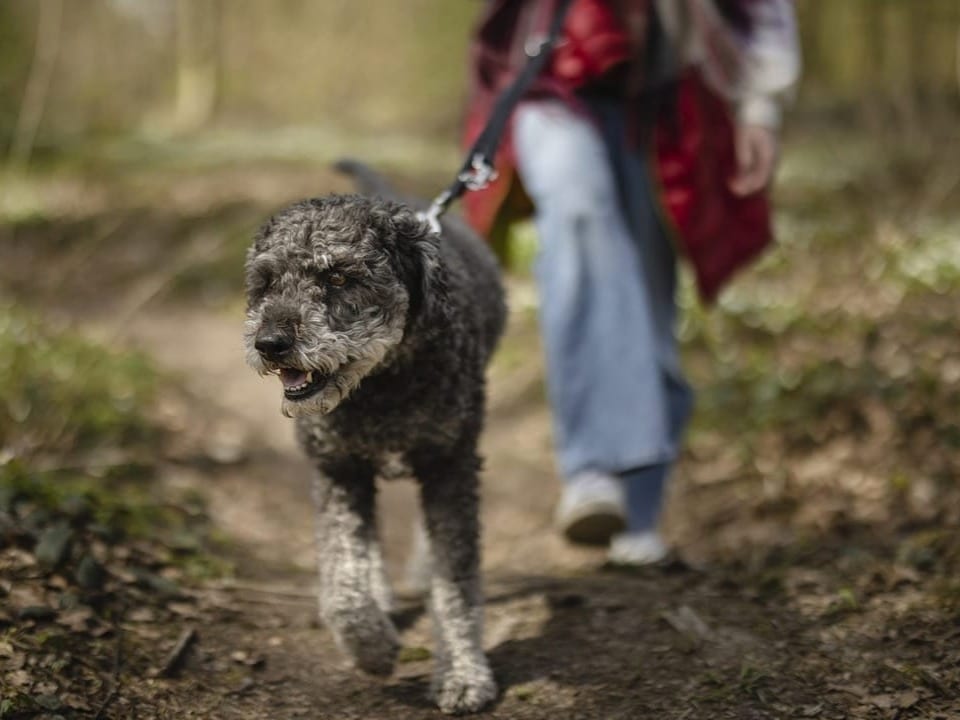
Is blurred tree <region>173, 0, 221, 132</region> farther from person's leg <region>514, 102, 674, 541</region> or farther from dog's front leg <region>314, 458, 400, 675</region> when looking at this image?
dog's front leg <region>314, 458, 400, 675</region>

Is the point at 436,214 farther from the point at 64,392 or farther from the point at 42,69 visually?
the point at 42,69

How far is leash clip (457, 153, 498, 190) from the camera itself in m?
3.67

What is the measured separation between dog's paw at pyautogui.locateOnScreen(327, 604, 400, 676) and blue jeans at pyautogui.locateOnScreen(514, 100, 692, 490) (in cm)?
133

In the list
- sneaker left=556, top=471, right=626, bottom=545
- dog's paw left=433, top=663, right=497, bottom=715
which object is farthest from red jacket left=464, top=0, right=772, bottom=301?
dog's paw left=433, top=663, right=497, bottom=715

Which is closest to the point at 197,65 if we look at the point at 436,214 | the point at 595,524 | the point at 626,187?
the point at 626,187

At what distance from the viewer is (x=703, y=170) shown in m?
4.48

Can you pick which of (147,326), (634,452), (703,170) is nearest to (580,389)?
(634,452)

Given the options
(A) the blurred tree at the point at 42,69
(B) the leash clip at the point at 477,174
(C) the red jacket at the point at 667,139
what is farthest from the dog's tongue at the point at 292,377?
(A) the blurred tree at the point at 42,69

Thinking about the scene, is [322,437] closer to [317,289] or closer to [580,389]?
[317,289]

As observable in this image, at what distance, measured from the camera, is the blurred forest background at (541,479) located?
314 cm

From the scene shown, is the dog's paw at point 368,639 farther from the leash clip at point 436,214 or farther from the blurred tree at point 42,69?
the blurred tree at point 42,69

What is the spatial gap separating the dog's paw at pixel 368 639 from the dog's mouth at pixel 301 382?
31.0 inches

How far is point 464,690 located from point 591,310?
5.96ft

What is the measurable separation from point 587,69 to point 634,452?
1.67 m
